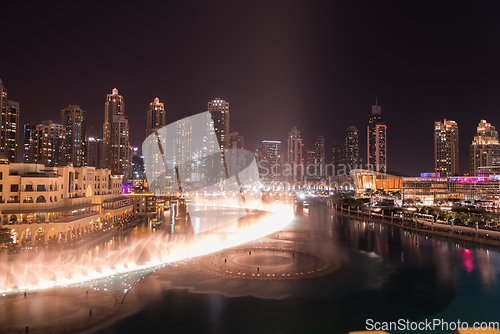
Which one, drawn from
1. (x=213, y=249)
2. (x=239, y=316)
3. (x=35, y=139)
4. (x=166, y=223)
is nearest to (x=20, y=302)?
(x=239, y=316)

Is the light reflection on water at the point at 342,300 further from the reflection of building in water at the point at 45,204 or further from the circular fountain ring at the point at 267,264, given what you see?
the reflection of building in water at the point at 45,204

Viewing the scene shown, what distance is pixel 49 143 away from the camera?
106625 millimetres

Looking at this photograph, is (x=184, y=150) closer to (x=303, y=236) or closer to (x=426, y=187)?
(x=426, y=187)

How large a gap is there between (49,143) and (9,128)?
20.6m

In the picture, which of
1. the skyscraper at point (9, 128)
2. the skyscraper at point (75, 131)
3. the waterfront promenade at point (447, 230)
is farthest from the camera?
the skyscraper at point (75, 131)

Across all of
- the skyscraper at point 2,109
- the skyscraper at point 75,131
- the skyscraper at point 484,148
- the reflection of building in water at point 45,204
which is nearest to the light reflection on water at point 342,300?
the reflection of building in water at point 45,204

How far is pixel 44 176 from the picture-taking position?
30312 millimetres

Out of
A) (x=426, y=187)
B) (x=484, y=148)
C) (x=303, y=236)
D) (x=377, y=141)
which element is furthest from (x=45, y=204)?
(x=377, y=141)

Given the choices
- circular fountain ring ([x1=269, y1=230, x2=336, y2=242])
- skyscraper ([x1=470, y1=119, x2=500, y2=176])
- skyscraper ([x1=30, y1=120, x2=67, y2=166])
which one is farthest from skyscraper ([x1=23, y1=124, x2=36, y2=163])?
skyscraper ([x1=470, y1=119, x2=500, y2=176])

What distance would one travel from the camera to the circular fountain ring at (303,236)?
1395 inches

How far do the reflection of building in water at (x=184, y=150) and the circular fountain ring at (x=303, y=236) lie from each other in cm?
11229

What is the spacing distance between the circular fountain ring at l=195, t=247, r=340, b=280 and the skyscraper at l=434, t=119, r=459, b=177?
13272 cm

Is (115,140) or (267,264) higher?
(115,140)

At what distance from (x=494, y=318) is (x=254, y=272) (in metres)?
13.5
